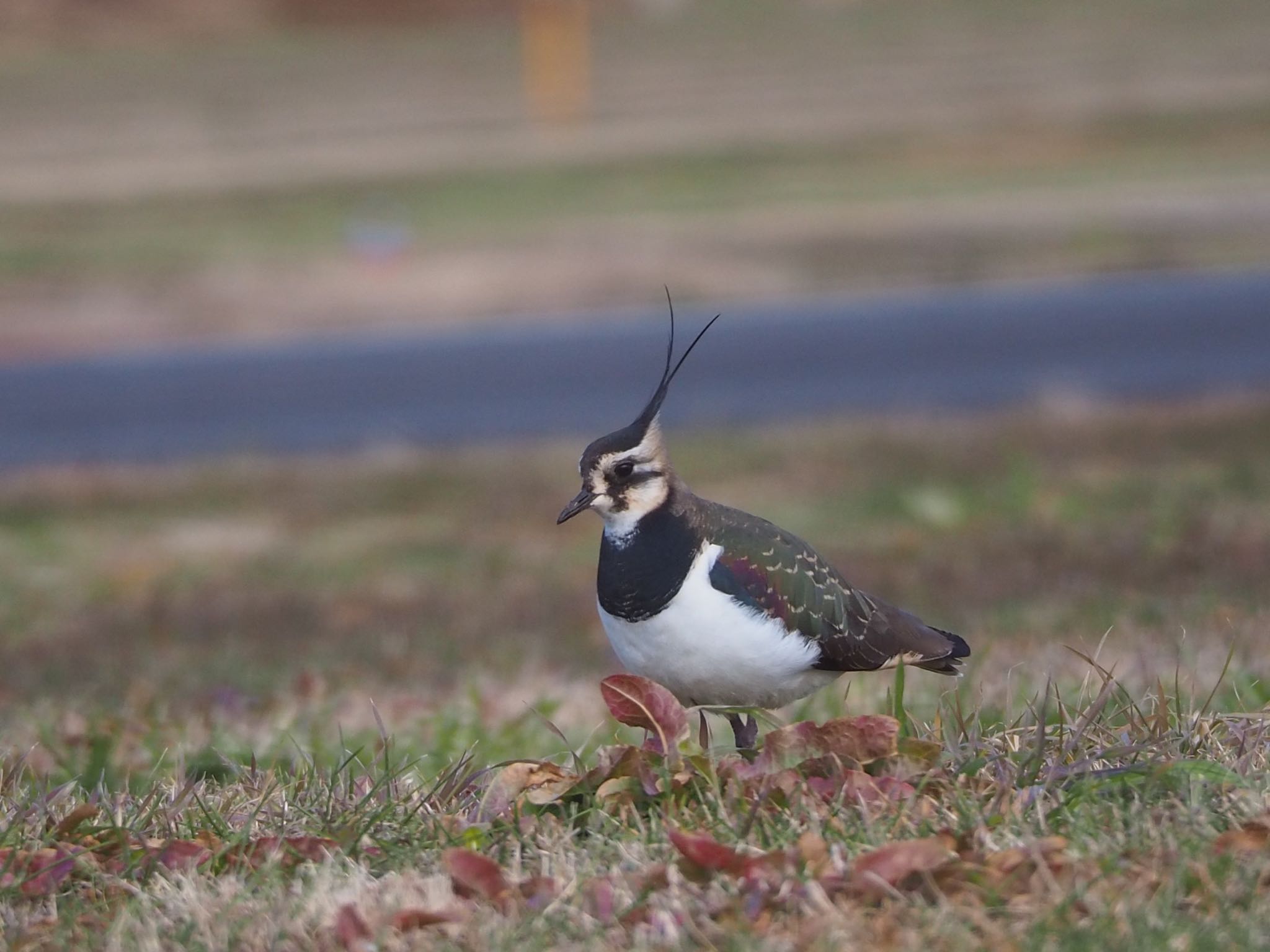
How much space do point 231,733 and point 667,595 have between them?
218 centimetres

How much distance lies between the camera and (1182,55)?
24.5 meters

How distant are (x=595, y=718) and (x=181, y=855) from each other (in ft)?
7.52

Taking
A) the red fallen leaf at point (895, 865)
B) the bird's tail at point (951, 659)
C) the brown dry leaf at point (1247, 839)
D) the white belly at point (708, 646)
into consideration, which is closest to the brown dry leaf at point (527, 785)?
the white belly at point (708, 646)

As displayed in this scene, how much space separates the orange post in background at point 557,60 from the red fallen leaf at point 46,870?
868 inches

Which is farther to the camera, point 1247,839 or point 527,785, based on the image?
point 527,785

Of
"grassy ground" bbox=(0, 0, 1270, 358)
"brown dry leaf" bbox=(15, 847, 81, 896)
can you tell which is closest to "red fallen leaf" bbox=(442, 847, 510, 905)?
"brown dry leaf" bbox=(15, 847, 81, 896)

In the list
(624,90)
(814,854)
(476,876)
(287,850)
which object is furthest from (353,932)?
(624,90)

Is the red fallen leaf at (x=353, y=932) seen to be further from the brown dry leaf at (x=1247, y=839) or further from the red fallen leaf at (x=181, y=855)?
the brown dry leaf at (x=1247, y=839)

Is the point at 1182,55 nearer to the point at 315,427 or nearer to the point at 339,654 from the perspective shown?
the point at 315,427

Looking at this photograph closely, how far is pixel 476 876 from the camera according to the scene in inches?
133

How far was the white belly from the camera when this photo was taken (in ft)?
12.7

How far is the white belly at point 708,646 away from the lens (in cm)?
386

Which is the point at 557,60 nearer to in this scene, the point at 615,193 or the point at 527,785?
the point at 615,193

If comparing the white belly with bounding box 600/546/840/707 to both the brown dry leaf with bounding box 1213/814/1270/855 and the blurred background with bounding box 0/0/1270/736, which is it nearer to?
the brown dry leaf with bounding box 1213/814/1270/855
